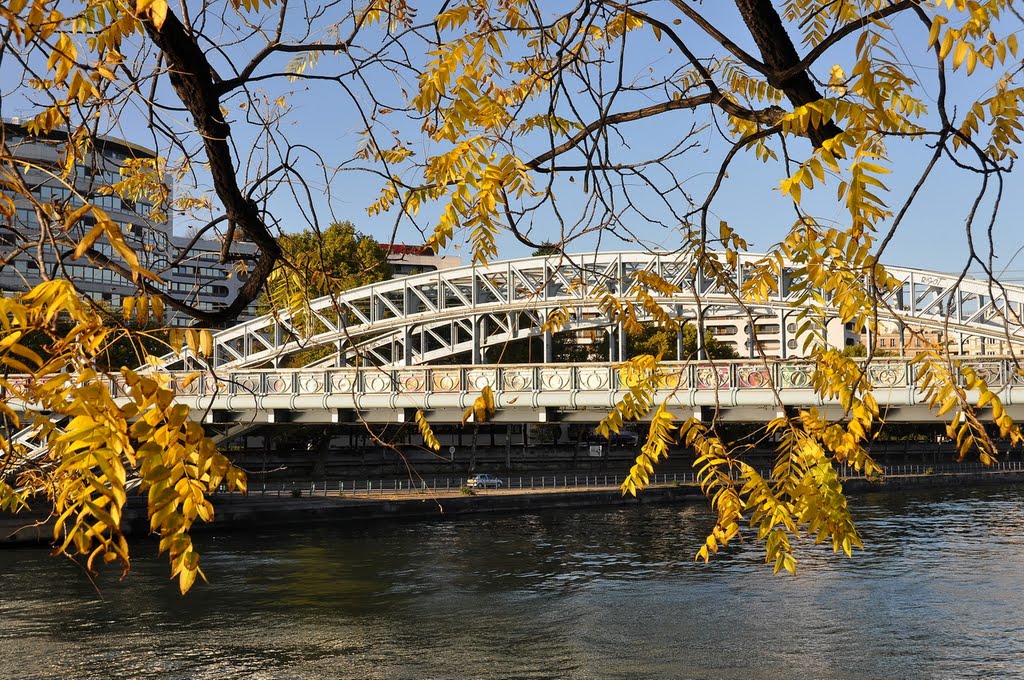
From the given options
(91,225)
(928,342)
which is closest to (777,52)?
(928,342)

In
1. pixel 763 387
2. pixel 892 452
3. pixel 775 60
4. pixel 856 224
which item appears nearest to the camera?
pixel 856 224

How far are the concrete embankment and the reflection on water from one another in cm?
168

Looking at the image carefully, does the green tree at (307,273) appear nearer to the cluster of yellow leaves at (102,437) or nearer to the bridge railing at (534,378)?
the cluster of yellow leaves at (102,437)

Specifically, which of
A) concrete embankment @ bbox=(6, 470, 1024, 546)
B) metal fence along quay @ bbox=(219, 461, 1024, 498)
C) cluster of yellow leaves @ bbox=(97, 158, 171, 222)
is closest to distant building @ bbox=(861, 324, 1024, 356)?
cluster of yellow leaves @ bbox=(97, 158, 171, 222)

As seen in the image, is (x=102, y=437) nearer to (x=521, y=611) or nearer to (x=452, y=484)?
(x=521, y=611)

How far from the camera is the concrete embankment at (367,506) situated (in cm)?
3600

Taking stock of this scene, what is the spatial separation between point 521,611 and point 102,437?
2309cm

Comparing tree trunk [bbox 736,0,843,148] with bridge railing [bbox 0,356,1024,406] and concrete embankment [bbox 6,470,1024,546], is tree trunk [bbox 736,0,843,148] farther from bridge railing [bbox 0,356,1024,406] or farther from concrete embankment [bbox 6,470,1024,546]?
concrete embankment [bbox 6,470,1024,546]

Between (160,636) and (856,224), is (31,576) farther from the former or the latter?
(856,224)

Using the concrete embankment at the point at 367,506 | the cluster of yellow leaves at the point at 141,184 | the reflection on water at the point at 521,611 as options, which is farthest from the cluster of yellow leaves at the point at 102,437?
the concrete embankment at the point at 367,506

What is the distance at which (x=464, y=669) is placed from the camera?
64.2 ft

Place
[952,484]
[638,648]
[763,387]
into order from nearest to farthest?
[638,648] < [763,387] < [952,484]

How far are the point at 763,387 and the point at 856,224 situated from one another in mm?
27696

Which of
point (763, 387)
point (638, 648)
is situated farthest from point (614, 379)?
point (638, 648)
